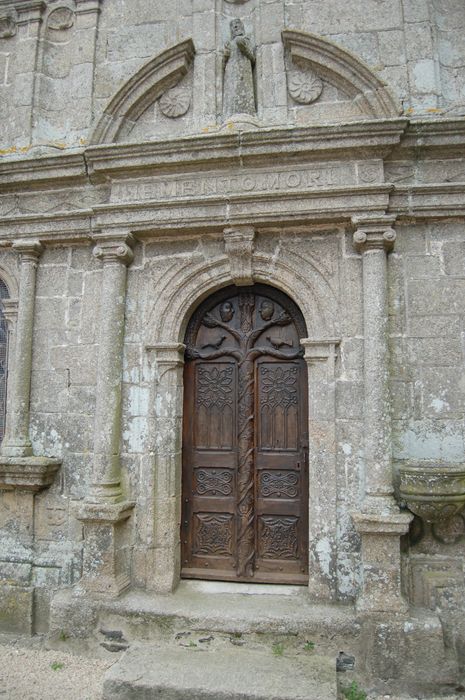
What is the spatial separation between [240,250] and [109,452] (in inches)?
78.7

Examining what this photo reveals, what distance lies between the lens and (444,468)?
3391 millimetres

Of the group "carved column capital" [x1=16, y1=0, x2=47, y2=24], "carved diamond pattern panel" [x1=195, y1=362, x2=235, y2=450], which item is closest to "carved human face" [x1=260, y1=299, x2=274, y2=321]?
"carved diamond pattern panel" [x1=195, y1=362, x2=235, y2=450]

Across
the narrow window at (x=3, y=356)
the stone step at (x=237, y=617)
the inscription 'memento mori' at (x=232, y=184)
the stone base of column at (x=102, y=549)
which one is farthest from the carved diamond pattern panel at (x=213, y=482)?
the inscription 'memento mori' at (x=232, y=184)

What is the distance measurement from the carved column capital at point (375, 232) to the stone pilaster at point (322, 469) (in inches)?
32.0

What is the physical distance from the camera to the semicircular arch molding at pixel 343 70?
4.04 m

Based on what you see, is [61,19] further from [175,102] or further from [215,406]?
[215,406]

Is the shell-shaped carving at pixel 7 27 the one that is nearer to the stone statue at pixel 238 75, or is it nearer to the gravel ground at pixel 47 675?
the stone statue at pixel 238 75

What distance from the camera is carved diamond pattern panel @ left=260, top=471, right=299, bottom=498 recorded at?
4102 mm

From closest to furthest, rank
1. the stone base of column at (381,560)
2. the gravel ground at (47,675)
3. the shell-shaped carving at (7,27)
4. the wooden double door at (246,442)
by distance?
the gravel ground at (47,675) → the stone base of column at (381,560) → the wooden double door at (246,442) → the shell-shaped carving at (7,27)

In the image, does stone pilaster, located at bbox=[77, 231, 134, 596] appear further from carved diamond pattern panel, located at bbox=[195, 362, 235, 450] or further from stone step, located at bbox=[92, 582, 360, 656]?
carved diamond pattern panel, located at bbox=[195, 362, 235, 450]

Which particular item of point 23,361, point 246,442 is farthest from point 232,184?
point 23,361

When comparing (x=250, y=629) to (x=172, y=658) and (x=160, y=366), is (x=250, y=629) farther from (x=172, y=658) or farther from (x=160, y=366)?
(x=160, y=366)

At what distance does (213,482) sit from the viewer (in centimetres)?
423

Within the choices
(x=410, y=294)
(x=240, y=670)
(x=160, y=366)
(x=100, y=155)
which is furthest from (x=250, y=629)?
(x=100, y=155)
